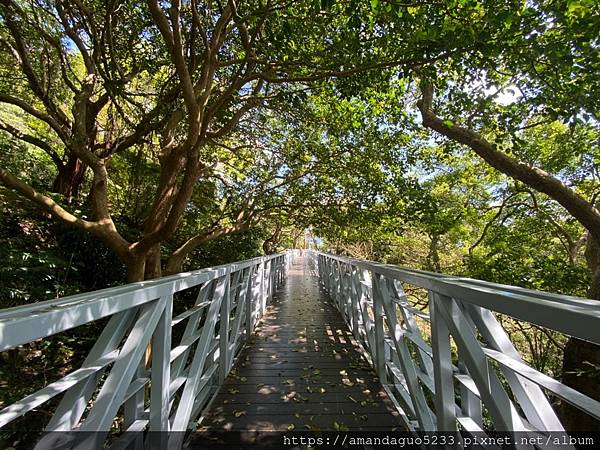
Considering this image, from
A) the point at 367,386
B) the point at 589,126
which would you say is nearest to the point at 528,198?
the point at 589,126

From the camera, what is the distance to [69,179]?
5840mm

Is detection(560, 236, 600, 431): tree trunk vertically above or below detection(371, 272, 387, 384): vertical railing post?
below

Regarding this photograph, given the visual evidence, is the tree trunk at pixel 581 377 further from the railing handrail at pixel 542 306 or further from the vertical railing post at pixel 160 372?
the vertical railing post at pixel 160 372

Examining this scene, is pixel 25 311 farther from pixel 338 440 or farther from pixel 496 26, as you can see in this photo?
pixel 496 26

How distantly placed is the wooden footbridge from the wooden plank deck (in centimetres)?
1

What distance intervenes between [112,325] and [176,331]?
4660 mm

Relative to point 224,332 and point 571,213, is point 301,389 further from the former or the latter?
point 571,213

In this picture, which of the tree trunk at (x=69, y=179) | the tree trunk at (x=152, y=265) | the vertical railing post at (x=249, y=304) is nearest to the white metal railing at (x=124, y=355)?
the vertical railing post at (x=249, y=304)

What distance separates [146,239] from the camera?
380 centimetres

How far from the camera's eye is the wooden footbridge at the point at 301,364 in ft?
3.37

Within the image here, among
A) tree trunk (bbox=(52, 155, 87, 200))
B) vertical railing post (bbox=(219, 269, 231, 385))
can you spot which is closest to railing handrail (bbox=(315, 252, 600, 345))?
vertical railing post (bbox=(219, 269, 231, 385))

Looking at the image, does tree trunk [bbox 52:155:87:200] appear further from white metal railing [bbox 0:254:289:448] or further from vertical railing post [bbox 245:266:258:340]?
white metal railing [bbox 0:254:289:448]

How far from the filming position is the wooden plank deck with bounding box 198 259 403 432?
7.61 feet

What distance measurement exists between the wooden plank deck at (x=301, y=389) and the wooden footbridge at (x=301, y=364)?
1 cm
